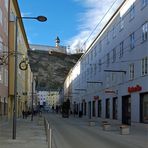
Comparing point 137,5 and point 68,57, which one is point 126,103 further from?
point 68,57

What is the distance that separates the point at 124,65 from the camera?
5469cm

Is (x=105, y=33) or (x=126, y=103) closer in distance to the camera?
(x=126, y=103)

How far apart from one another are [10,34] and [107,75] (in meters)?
17.7

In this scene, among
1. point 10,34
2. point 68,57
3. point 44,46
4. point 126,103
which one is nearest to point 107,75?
point 126,103

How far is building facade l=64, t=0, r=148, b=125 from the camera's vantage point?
4656 centimetres

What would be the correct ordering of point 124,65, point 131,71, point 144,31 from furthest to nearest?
point 124,65, point 131,71, point 144,31

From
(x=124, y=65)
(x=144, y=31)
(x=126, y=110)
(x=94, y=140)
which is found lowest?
(x=94, y=140)

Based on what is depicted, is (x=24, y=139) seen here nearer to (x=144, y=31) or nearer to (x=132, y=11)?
(x=144, y=31)

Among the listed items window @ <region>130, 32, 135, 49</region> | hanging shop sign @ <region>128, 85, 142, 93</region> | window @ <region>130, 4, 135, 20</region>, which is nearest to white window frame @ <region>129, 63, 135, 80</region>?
hanging shop sign @ <region>128, 85, 142, 93</region>

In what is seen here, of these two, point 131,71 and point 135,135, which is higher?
point 131,71

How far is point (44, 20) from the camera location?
22.4 m

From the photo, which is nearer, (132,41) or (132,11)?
(132,41)

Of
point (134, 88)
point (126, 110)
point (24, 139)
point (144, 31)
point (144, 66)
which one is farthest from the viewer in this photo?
point (126, 110)

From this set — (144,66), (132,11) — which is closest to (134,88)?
A: (144,66)
